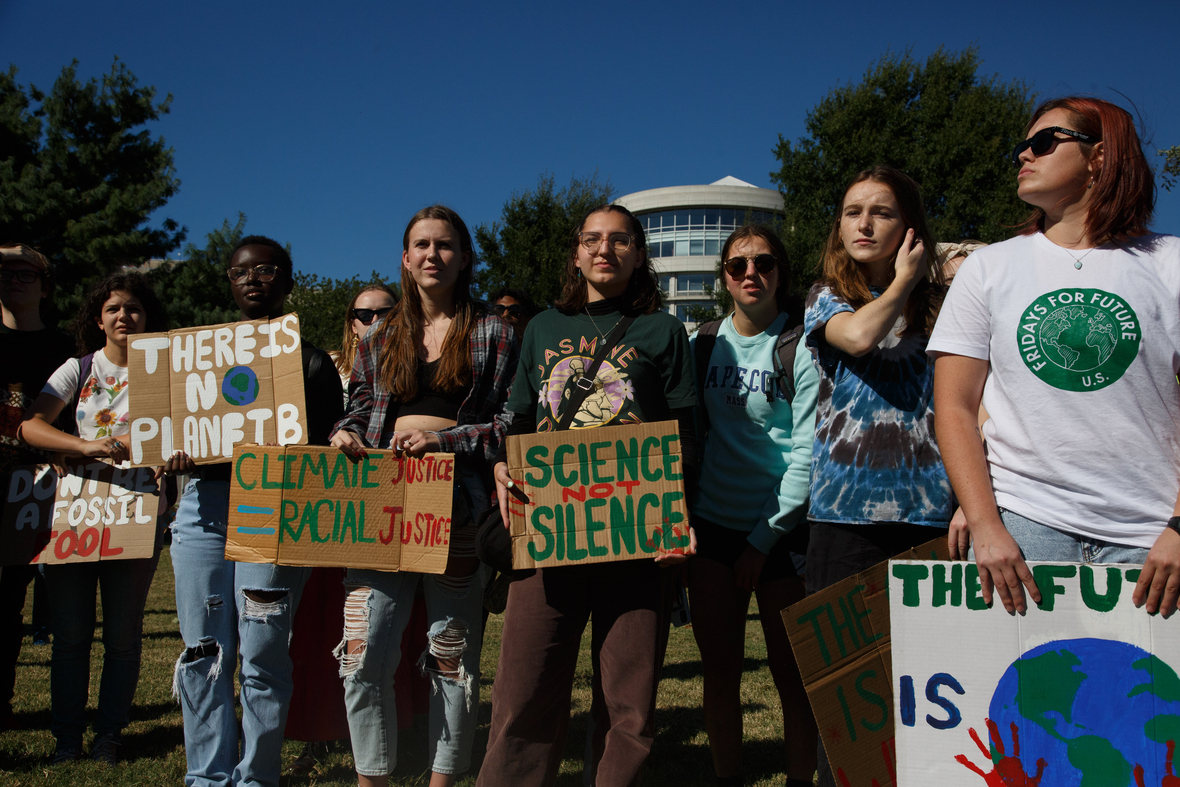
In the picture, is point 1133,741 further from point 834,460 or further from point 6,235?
point 6,235

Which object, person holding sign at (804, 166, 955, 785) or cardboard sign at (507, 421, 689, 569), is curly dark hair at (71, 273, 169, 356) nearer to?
cardboard sign at (507, 421, 689, 569)

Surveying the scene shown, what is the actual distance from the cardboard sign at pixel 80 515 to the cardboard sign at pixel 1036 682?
3.52 metres

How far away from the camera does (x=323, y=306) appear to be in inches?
1344

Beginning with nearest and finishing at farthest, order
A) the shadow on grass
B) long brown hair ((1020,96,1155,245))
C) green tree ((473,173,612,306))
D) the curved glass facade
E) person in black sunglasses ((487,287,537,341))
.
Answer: long brown hair ((1020,96,1155,245)) → person in black sunglasses ((487,287,537,341)) → the shadow on grass → green tree ((473,173,612,306)) → the curved glass facade

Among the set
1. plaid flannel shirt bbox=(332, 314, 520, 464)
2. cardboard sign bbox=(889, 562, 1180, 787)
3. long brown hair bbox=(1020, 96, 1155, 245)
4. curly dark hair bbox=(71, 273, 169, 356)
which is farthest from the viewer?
curly dark hair bbox=(71, 273, 169, 356)

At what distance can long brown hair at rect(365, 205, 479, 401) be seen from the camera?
10.8 feet

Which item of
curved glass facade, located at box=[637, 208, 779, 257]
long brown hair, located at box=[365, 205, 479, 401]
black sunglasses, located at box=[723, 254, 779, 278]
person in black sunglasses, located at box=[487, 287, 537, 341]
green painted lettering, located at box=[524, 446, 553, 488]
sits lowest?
green painted lettering, located at box=[524, 446, 553, 488]

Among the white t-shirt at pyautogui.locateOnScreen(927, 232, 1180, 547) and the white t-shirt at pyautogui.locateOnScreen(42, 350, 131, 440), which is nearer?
the white t-shirt at pyautogui.locateOnScreen(927, 232, 1180, 547)

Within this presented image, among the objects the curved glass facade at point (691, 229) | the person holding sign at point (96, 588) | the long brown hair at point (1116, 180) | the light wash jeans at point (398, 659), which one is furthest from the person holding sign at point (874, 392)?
the curved glass facade at point (691, 229)

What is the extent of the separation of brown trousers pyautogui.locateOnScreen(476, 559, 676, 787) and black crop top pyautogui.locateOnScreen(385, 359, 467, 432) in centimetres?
82

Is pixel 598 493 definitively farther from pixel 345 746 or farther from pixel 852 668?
pixel 345 746

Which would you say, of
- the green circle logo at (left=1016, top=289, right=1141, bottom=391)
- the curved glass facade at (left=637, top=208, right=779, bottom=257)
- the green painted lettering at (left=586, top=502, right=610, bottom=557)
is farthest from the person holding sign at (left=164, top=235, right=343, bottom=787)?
the curved glass facade at (left=637, top=208, right=779, bottom=257)

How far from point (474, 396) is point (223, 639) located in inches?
58.8

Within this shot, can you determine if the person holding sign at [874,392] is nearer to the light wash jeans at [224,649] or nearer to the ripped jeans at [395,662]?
the ripped jeans at [395,662]
